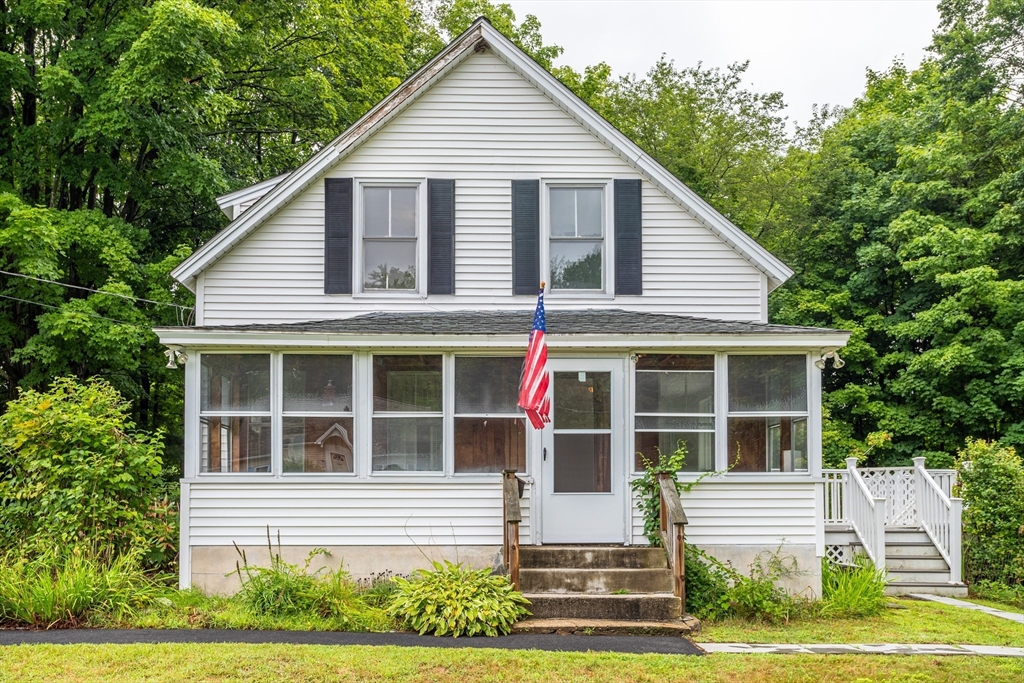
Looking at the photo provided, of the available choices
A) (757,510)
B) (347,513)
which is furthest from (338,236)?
(757,510)

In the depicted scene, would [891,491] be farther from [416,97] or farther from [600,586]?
[416,97]

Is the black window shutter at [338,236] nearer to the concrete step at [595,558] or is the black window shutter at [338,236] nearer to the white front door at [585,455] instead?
the white front door at [585,455]

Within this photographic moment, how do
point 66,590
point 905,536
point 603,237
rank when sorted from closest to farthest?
point 66,590
point 603,237
point 905,536

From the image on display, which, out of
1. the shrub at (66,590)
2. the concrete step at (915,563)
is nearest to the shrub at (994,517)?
the concrete step at (915,563)

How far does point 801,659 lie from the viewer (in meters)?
8.21

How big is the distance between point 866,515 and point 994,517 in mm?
1805

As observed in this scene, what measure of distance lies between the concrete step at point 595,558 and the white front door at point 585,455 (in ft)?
1.89

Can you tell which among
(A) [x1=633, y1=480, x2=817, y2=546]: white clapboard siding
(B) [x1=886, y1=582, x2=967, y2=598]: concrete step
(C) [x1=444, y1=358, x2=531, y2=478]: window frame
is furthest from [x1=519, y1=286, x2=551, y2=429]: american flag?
(B) [x1=886, y1=582, x2=967, y2=598]: concrete step

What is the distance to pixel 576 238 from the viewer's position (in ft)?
41.7

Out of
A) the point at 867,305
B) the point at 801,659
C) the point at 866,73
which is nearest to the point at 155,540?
→ the point at 801,659

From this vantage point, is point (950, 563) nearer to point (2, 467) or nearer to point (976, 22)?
point (2, 467)

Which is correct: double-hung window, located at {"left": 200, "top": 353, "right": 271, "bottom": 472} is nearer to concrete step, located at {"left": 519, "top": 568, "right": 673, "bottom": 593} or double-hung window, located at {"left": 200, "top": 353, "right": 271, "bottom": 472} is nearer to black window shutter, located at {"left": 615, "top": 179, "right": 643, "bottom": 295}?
concrete step, located at {"left": 519, "top": 568, "right": 673, "bottom": 593}

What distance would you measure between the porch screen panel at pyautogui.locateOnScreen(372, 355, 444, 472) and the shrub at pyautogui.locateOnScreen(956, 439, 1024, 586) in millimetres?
8409

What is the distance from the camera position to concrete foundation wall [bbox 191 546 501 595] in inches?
426
